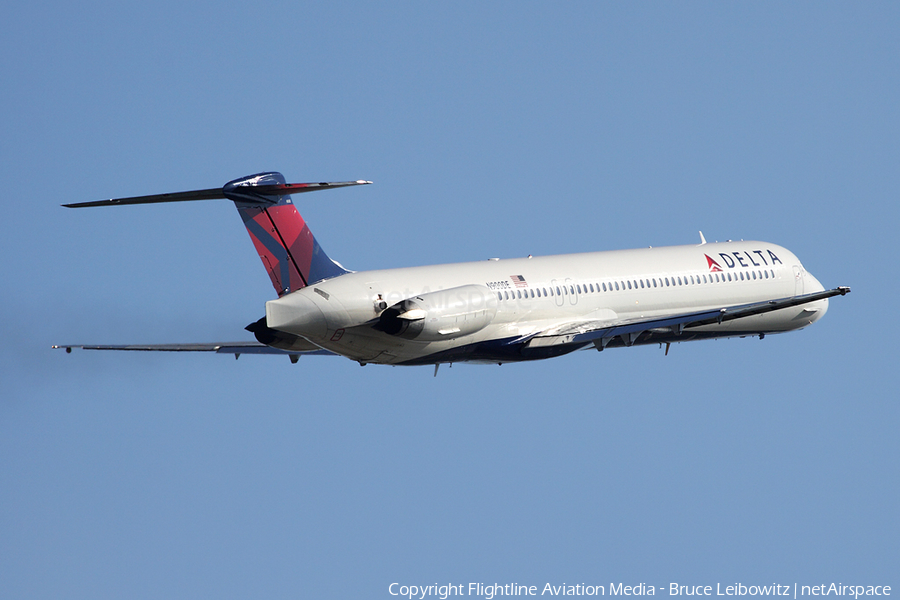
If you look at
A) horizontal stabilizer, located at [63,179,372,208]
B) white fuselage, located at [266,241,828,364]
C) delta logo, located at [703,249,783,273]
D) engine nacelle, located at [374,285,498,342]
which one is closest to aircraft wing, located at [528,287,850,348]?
white fuselage, located at [266,241,828,364]

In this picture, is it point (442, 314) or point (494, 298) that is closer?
point (442, 314)

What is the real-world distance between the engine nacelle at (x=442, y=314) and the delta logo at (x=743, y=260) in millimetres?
10048

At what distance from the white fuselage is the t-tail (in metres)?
0.62

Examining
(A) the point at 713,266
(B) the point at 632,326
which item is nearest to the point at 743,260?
(A) the point at 713,266

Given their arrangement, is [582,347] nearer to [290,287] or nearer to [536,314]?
[536,314]

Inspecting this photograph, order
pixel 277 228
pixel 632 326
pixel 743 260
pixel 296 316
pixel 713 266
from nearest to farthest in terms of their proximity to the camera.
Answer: pixel 296 316 < pixel 277 228 < pixel 632 326 < pixel 713 266 < pixel 743 260

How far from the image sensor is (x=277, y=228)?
3519 cm

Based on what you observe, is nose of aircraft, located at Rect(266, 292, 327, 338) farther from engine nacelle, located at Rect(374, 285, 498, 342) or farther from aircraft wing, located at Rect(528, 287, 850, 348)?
aircraft wing, located at Rect(528, 287, 850, 348)

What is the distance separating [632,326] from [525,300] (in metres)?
3.16

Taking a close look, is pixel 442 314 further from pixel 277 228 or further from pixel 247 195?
pixel 247 195

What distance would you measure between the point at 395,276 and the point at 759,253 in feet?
51.7

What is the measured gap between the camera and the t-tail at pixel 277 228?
34625mm

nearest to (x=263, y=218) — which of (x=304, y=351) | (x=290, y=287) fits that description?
(x=290, y=287)

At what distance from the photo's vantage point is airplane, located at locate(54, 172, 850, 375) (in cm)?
3503
